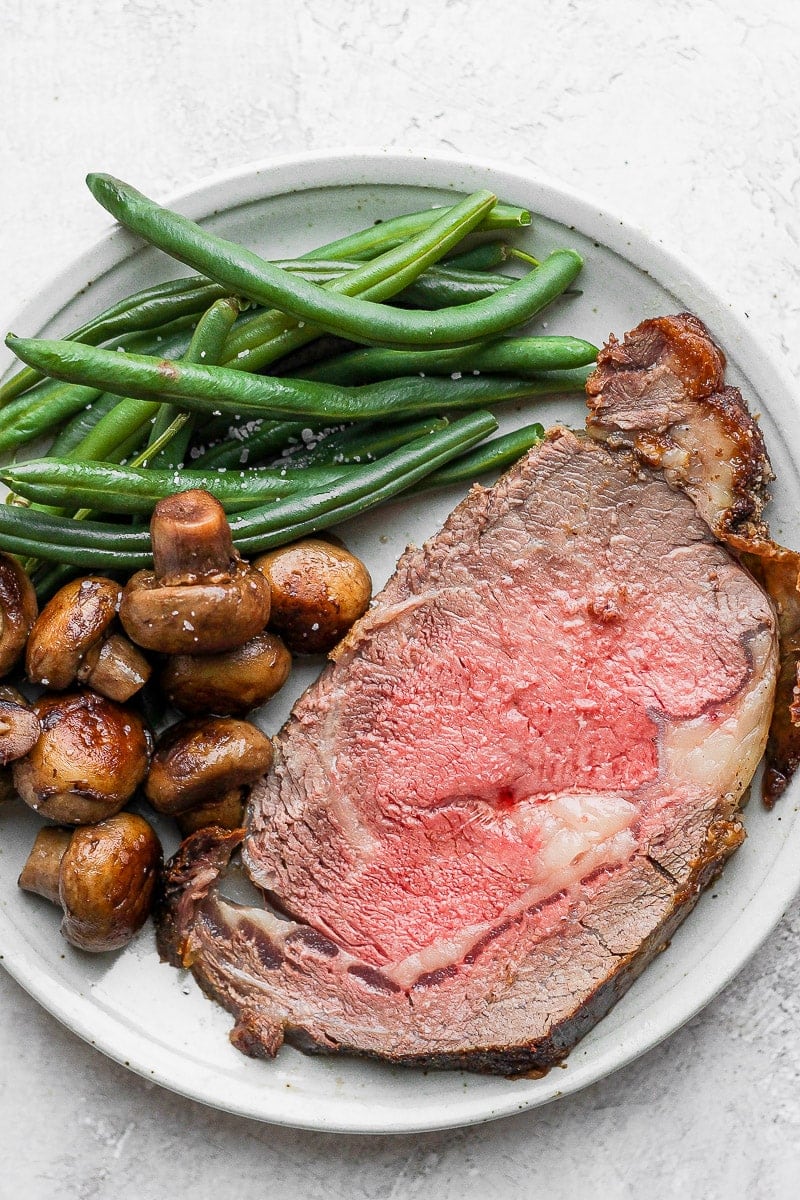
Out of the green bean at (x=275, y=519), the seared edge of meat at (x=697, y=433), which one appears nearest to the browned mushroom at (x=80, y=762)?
the green bean at (x=275, y=519)

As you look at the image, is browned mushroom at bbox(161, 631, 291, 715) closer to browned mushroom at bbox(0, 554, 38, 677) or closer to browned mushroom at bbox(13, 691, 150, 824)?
browned mushroom at bbox(13, 691, 150, 824)

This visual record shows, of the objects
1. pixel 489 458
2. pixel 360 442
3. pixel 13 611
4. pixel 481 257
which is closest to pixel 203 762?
pixel 13 611

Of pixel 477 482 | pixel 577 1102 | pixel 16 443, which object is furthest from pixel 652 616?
pixel 16 443

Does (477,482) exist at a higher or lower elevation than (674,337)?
lower

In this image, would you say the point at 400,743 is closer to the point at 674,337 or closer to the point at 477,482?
the point at 477,482

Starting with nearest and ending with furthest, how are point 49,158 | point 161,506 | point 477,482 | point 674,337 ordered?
1. point 161,506
2. point 674,337
3. point 477,482
4. point 49,158

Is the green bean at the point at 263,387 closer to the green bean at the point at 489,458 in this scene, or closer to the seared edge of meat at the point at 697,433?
the green bean at the point at 489,458
